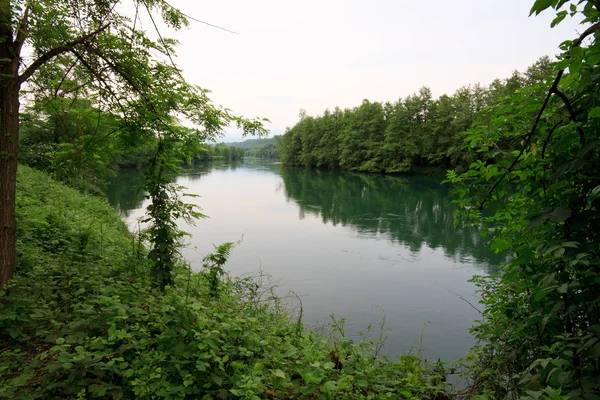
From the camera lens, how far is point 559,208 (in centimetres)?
211

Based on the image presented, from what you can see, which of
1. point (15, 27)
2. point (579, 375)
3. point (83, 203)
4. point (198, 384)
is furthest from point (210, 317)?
point (83, 203)

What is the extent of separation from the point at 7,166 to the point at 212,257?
3.32 metres

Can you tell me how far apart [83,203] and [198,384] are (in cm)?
1337

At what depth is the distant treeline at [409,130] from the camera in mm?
41312

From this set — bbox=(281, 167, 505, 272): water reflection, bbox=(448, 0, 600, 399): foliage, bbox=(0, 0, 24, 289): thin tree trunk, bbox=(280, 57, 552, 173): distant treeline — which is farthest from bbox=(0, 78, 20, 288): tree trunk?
bbox=(280, 57, 552, 173): distant treeline

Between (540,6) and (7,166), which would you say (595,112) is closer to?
(540,6)

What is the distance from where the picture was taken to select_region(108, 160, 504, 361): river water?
8172 mm

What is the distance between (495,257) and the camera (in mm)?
13664

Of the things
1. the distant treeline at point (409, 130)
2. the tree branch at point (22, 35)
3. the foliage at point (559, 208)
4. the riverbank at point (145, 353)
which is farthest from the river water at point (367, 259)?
the distant treeline at point (409, 130)

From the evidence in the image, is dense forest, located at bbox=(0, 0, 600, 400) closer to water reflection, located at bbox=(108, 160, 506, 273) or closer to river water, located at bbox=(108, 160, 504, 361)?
river water, located at bbox=(108, 160, 504, 361)

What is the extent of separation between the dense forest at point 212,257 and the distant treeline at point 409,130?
33020mm

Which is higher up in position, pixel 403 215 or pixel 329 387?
pixel 329 387

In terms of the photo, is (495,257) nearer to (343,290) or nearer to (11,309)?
(343,290)

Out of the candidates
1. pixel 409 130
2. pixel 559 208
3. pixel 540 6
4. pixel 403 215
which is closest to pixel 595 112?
pixel 559 208
